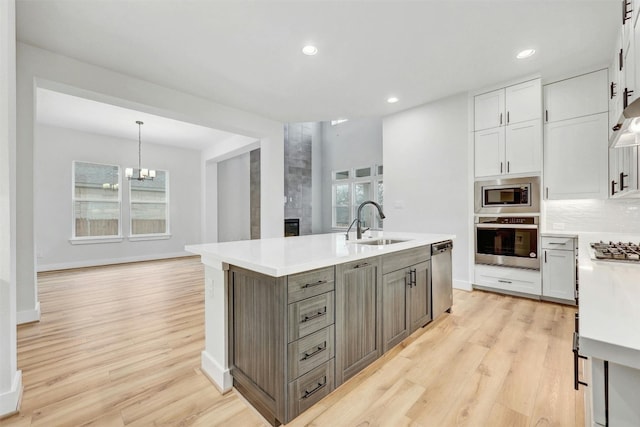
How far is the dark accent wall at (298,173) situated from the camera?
8.12 metres

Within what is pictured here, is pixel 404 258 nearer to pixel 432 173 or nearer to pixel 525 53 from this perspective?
pixel 432 173

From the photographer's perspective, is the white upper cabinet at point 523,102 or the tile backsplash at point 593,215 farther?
the white upper cabinet at point 523,102

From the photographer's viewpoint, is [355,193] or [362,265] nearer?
[362,265]

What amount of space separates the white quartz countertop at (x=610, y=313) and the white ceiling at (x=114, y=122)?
5.48 m

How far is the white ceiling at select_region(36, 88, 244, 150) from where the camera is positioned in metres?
4.36

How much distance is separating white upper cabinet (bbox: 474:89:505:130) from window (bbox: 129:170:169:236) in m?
6.94

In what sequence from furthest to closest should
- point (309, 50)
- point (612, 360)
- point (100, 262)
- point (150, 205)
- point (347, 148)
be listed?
1. point (347, 148)
2. point (150, 205)
3. point (100, 262)
4. point (309, 50)
5. point (612, 360)

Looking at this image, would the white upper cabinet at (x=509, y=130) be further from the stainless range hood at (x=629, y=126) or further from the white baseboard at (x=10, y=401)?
the white baseboard at (x=10, y=401)

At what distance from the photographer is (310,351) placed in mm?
1548

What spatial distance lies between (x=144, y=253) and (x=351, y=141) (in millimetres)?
6212

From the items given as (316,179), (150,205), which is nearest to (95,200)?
(150,205)

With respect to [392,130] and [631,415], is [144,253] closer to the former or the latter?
[392,130]

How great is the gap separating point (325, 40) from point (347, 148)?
18.6 ft

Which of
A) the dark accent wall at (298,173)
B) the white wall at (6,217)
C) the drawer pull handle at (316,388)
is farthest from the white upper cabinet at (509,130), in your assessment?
the dark accent wall at (298,173)
